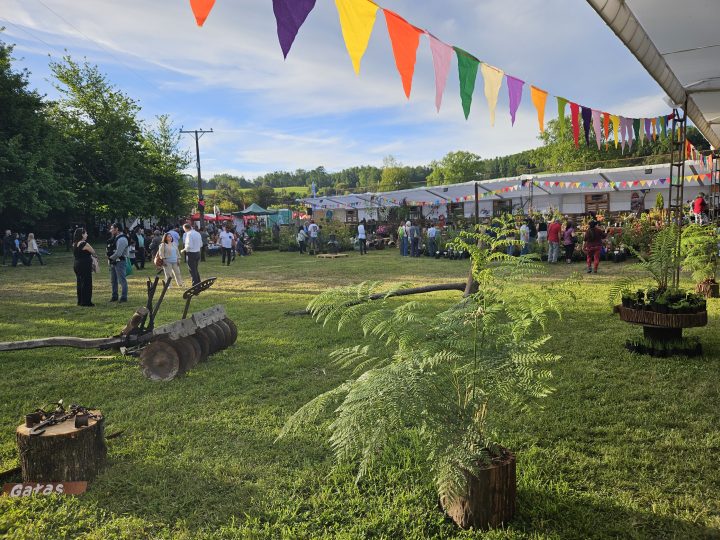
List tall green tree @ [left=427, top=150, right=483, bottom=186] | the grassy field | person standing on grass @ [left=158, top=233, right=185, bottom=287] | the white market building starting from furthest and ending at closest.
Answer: tall green tree @ [left=427, top=150, right=483, bottom=186], the white market building, person standing on grass @ [left=158, top=233, right=185, bottom=287], the grassy field

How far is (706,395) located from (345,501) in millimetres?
3592

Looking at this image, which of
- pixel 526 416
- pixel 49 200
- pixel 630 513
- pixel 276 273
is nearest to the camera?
pixel 630 513

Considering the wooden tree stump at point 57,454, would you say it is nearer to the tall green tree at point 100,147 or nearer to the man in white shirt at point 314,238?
the man in white shirt at point 314,238

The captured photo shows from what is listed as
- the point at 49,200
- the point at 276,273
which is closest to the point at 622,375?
the point at 276,273

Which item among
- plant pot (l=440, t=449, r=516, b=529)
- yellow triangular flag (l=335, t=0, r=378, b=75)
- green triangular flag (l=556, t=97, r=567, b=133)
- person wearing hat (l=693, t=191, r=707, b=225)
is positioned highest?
green triangular flag (l=556, t=97, r=567, b=133)

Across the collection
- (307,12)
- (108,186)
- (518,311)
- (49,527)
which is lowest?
(49,527)

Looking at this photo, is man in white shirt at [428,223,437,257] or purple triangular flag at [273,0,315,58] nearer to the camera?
purple triangular flag at [273,0,315,58]

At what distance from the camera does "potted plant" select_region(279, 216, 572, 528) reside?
2.54m

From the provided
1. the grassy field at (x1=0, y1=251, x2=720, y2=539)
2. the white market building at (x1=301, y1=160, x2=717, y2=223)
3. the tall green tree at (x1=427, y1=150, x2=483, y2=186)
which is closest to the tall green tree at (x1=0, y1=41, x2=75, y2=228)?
Answer: the white market building at (x1=301, y1=160, x2=717, y2=223)

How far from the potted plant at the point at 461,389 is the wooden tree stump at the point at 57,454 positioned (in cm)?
162

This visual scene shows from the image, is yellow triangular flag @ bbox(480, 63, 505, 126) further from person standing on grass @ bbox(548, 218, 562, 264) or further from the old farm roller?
person standing on grass @ bbox(548, 218, 562, 264)

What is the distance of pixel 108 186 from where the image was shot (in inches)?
1204

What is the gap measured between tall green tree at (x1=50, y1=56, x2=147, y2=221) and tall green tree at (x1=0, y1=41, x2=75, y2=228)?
406cm

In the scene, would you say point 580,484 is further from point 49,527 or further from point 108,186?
point 108,186
